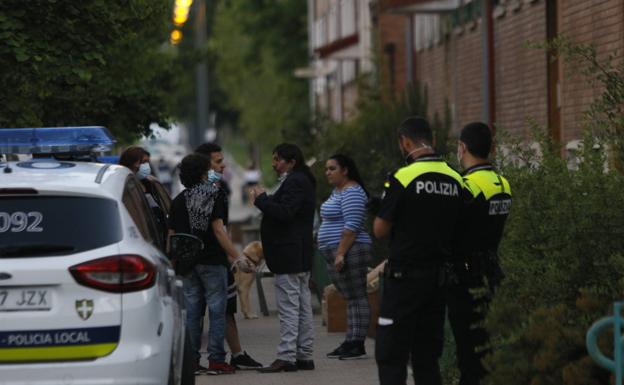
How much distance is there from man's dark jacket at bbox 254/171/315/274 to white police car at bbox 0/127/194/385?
12.3 ft

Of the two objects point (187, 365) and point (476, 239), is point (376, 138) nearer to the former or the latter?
point (187, 365)

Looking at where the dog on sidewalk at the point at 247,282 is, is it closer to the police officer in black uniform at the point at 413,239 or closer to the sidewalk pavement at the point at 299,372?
the sidewalk pavement at the point at 299,372

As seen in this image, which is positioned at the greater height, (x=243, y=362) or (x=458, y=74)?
(x=458, y=74)

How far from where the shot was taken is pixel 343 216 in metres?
12.8

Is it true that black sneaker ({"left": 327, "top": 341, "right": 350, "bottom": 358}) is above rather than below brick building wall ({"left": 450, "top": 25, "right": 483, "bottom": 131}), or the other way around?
below

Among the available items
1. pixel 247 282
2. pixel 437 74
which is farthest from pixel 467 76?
pixel 247 282

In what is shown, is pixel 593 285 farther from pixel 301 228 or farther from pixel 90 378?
pixel 301 228

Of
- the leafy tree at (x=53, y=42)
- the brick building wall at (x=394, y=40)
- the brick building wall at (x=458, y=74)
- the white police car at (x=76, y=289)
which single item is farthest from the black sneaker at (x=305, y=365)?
the brick building wall at (x=394, y=40)

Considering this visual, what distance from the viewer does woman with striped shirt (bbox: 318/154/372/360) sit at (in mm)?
12688

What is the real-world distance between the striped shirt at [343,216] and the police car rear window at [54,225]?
4.90 meters

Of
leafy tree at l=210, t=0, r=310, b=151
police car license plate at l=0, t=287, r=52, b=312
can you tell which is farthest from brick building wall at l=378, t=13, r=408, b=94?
police car license plate at l=0, t=287, r=52, b=312

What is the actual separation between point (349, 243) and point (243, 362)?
127 cm

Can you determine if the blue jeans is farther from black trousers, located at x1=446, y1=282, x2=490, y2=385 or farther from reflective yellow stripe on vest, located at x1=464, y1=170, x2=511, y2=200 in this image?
reflective yellow stripe on vest, located at x1=464, y1=170, x2=511, y2=200

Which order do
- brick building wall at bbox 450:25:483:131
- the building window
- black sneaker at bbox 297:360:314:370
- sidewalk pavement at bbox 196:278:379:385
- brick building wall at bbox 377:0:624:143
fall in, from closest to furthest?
sidewalk pavement at bbox 196:278:379:385
black sneaker at bbox 297:360:314:370
brick building wall at bbox 377:0:624:143
brick building wall at bbox 450:25:483:131
the building window
